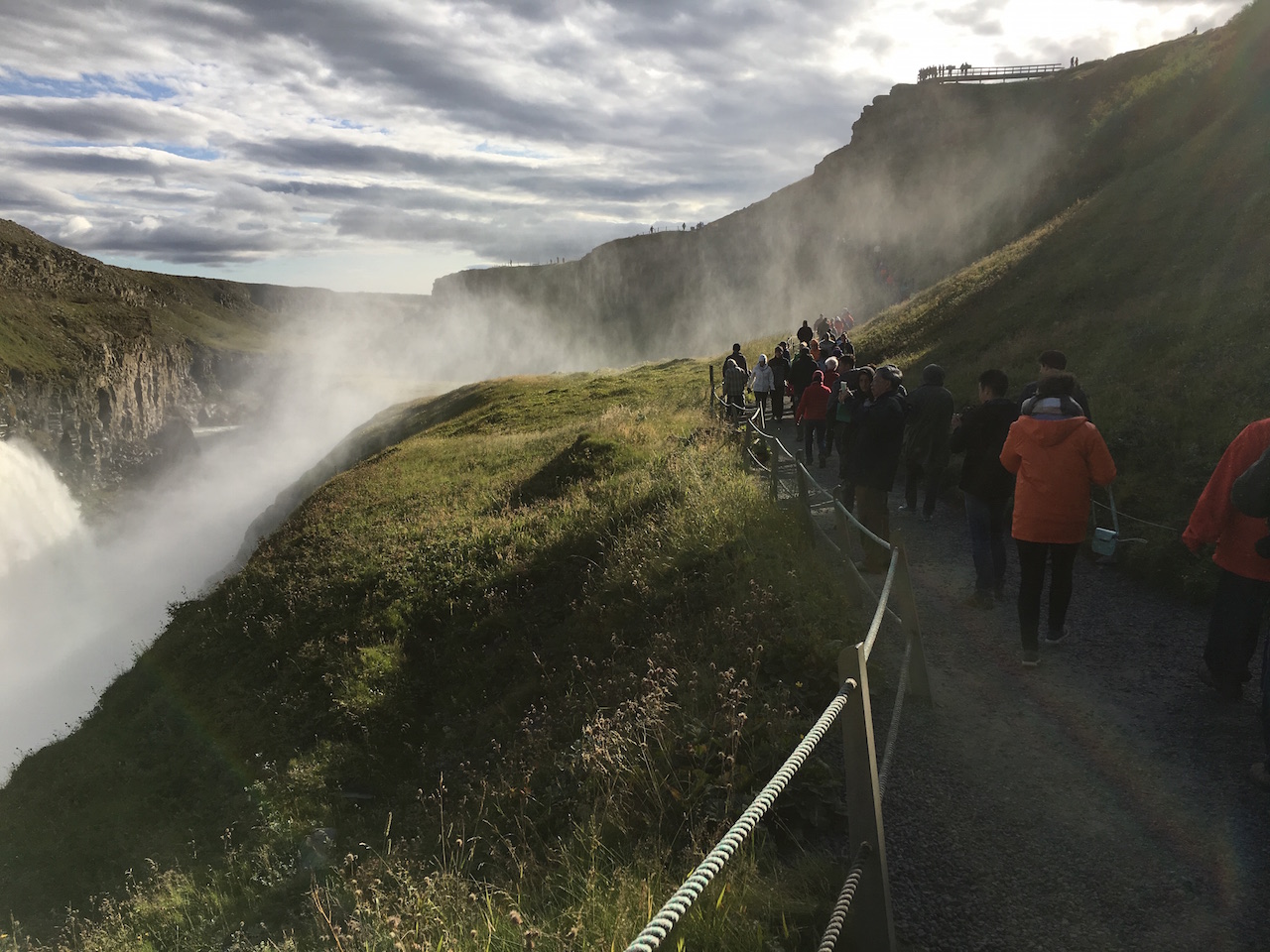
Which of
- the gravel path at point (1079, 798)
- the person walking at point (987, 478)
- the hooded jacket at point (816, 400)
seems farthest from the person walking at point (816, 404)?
the gravel path at point (1079, 798)

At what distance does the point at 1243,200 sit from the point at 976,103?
53.8 metres

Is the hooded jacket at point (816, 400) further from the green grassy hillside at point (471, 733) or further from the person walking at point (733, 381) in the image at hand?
the person walking at point (733, 381)

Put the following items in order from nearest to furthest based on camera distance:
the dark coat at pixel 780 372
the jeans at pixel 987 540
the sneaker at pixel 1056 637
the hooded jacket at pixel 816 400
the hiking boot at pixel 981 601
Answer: the sneaker at pixel 1056 637, the jeans at pixel 987 540, the hiking boot at pixel 981 601, the hooded jacket at pixel 816 400, the dark coat at pixel 780 372

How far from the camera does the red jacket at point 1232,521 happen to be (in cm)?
547

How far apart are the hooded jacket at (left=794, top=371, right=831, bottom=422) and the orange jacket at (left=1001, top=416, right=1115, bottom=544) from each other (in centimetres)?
837

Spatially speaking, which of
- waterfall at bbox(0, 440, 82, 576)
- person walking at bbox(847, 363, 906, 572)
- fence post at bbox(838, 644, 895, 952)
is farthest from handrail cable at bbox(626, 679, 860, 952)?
waterfall at bbox(0, 440, 82, 576)

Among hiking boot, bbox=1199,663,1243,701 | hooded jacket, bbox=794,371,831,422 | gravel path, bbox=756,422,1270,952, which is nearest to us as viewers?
gravel path, bbox=756,422,1270,952

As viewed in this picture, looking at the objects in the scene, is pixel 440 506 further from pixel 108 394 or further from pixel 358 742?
pixel 108 394

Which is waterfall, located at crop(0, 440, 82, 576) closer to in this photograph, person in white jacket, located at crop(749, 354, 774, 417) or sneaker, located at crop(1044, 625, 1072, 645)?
person in white jacket, located at crop(749, 354, 774, 417)

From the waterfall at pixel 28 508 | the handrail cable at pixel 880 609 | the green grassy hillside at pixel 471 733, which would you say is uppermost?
the handrail cable at pixel 880 609

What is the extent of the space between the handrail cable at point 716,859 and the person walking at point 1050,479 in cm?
416

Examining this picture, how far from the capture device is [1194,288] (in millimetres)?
16594

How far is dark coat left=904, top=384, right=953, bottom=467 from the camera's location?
11188mm

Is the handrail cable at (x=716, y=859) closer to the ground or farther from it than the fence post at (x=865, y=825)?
farther from it
